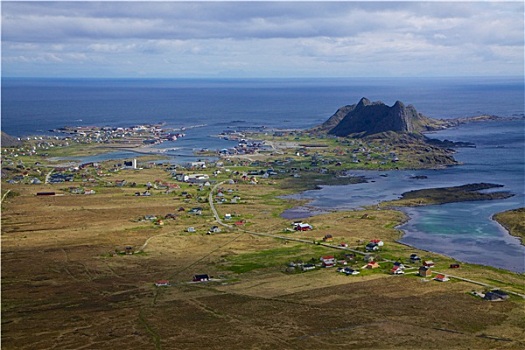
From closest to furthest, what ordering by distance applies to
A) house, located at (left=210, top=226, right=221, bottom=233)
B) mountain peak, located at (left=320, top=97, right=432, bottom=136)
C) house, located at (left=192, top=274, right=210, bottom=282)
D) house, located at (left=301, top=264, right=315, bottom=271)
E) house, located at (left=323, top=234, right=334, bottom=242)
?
house, located at (left=192, top=274, right=210, bottom=282)
house, located at (left=301, top=264, right=315, bottom=271)
house, located at (left=323, top=234, right=334, bottom=242)
house, located at (left=210, top=226, right=221, bottom=233)
mountain peak, located at (left=320, top=97, right=432, bottom=136)

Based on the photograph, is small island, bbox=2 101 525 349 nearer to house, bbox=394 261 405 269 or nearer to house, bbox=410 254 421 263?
house, bbox=394 261 405 269

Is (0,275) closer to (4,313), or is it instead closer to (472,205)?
(4,313)

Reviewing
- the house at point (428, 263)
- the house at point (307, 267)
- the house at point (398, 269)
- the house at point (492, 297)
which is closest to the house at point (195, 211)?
the house at point (307, 267)

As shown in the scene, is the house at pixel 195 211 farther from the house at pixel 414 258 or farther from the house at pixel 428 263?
the house at pixel 428 263

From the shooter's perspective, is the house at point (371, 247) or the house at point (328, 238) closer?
the house at point (371, 247)

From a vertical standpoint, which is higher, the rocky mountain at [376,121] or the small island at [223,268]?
the rocky mountain at [376,121]

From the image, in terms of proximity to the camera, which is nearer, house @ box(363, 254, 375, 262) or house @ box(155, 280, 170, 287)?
house @ box(155, 280, 170, 287)

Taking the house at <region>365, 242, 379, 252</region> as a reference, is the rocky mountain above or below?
above

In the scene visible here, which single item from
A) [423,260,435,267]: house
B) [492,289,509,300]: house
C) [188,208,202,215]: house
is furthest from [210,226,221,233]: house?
[492,289,509,300]: house

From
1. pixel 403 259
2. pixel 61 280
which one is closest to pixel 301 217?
pixel 403 259
